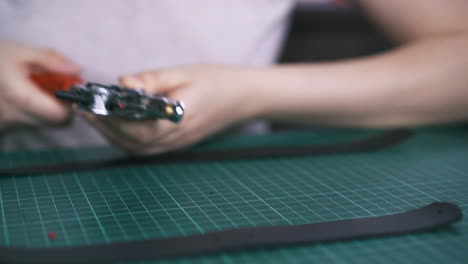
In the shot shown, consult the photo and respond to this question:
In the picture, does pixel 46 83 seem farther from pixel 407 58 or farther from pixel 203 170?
pixel 407 58

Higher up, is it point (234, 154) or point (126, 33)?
point (126, 33)

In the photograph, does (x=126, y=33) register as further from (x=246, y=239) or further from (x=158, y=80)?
(x=246, y=239)

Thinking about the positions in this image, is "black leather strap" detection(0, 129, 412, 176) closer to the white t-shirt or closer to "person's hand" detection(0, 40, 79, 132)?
"person's hand" detection(0, 40, 79, 132)

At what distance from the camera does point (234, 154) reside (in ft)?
1.71

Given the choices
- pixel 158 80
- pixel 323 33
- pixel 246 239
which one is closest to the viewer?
pixel 246 239

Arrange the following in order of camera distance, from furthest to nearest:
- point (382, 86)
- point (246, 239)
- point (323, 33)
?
point (323, 33)
point (382, 86)
point (246, 239)

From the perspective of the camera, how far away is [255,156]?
1.70 feet

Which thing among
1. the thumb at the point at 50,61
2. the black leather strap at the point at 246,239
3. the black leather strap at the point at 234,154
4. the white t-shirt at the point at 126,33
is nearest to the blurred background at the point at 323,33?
the white t-shirt at the point at 126,33

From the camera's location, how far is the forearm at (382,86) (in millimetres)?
602

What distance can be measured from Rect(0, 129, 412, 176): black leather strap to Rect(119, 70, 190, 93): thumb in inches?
3.0

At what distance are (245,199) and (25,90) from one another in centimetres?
28

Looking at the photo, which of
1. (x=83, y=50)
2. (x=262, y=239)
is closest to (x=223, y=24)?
(x=83, y=50)

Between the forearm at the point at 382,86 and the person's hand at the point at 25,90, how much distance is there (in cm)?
25

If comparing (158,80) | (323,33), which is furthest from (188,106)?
(323,33)
